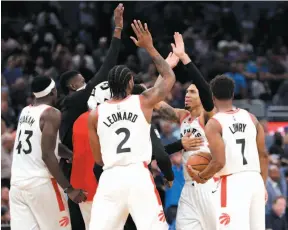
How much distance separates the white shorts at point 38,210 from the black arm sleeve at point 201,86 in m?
2.03

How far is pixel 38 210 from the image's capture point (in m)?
10.6

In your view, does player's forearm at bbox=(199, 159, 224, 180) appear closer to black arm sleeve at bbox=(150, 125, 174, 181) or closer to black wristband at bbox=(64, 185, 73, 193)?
black arm sleeve at bbox=(150, 125, 174, 181)

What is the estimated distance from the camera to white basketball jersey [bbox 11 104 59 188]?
1058 centimetres

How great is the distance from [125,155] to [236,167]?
1235 millimetres

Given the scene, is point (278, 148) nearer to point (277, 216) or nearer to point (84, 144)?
point (277, 216)

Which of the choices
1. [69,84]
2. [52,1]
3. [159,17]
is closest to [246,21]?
[159,17]

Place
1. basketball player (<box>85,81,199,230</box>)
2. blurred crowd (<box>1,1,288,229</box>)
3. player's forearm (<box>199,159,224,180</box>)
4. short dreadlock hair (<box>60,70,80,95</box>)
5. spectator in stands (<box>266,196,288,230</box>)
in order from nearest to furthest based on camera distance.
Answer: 1. player's forearm (<box>199,159,224,180</box>)
2. basketball player (<box>85,81,199,230</box>)
3. short dreadlock hair (<box>60,70,80,95</box>)
4. spectator in stands (<box>266,196,288,230</box>)
5. blurred crowd (<box>1,1,288,229</box>)

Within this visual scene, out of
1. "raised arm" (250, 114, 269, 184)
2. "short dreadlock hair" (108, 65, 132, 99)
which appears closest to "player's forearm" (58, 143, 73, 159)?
"short dreadlock hair" (108, 65, 132, 99)

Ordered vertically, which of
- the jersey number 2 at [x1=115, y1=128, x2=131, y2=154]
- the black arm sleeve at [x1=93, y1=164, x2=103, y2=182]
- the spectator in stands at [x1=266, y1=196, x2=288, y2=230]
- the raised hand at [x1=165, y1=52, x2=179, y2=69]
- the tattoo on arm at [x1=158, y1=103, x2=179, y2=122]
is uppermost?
the raised hand at [x1=165, y1=52, x2=179, y2=69]

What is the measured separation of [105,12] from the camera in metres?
22.9

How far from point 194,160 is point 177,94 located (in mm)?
8617

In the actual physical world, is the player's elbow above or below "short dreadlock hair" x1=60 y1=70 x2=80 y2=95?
below

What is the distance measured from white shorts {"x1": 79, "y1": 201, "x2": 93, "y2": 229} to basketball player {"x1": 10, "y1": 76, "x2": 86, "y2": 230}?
0.81ft

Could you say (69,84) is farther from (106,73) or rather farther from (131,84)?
(131,84)
